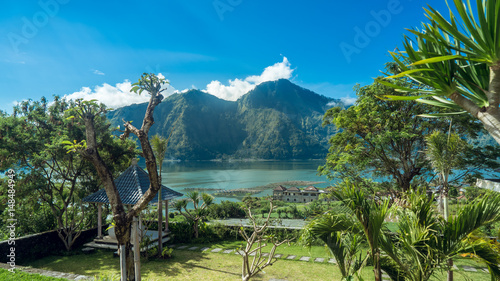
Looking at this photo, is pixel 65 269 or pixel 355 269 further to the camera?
pixel 65 269

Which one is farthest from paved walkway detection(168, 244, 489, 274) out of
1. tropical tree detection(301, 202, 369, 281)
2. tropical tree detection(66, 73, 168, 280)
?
tropical tree detection(66, 73, 168, 280)

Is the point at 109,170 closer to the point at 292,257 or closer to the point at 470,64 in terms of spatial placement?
the point at 470,64

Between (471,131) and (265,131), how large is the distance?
12584 centimetres

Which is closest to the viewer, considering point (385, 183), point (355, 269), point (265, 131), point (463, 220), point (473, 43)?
point (473, 43)

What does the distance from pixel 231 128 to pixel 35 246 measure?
141034 mm

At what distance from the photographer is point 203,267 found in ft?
21.6

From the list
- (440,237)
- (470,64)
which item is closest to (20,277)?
(440,237)

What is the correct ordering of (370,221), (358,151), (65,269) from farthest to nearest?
1. (358,151)
2. (65,269)
3. (370,221)

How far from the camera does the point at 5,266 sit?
17.5 feet

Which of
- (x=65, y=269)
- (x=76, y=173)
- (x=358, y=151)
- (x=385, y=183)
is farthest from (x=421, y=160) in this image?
(x=76, y=173)

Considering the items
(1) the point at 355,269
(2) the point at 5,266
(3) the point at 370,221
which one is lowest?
(2) the point at 5,266

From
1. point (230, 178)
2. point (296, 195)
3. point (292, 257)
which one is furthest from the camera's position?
point (230, 178)

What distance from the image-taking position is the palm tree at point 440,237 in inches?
104

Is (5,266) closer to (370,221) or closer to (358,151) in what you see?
(370,221)
